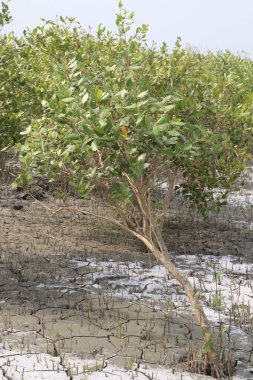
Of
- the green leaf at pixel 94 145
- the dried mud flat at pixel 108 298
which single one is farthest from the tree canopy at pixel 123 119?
the dried mud flat at pixel 108 298

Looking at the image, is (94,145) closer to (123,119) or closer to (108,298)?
(123,119)

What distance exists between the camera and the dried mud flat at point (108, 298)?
14.5 feet

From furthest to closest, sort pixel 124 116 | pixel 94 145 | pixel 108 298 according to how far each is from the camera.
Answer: pixel 108 298
pixel 124 116
pixel 94 145

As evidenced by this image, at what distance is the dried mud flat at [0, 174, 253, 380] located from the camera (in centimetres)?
442

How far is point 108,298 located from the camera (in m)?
5.71

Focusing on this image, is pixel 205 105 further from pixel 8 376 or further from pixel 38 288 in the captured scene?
pixel 8 376

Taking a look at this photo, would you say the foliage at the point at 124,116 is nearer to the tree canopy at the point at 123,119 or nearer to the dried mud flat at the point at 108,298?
the tree canopy at the point at 123,119

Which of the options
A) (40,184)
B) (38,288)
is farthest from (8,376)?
(40,184)

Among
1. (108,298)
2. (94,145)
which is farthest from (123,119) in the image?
(108,298)

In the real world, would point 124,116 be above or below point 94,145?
above

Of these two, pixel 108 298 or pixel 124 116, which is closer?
pixel 124 116

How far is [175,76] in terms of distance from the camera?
6.49 m

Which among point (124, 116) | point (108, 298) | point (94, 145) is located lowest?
point (108, 298)

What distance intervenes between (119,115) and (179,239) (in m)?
4.08
